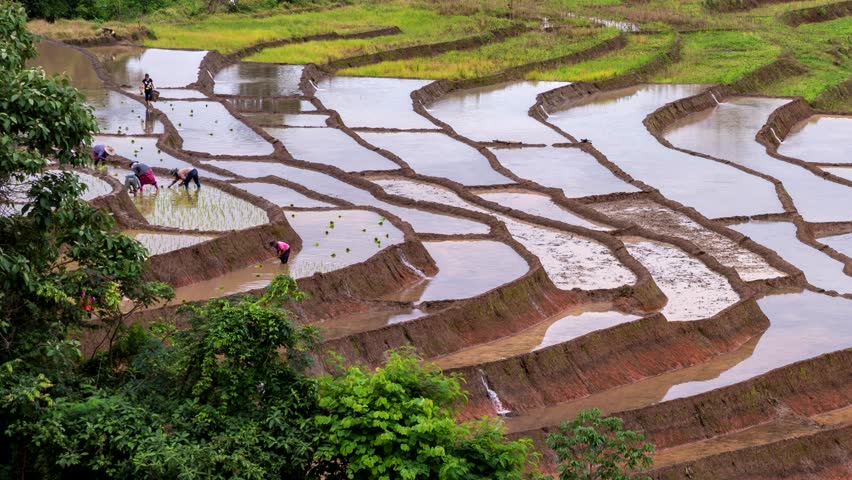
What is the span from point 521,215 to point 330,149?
594 centimetres

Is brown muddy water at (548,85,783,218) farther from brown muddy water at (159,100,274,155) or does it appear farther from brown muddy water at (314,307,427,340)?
brown muddy water at (314,307,427,340)

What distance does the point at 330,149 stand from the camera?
90.5 feet

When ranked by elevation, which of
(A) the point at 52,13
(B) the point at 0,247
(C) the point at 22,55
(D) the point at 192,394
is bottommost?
(A) the point at 52,13

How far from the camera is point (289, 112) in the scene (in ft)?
104

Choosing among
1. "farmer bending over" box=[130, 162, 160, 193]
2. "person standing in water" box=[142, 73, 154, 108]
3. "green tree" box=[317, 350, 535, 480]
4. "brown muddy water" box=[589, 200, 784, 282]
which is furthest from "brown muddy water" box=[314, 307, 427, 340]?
"person standing in water" box=[142, 73, 154, 108]

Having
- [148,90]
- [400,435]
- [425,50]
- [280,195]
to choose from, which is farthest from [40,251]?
[425,50]

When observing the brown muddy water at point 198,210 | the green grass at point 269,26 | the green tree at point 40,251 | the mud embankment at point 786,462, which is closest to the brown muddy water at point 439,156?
the brown muddy water at point 198,210

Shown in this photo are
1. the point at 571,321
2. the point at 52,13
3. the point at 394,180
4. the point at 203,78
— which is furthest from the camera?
the point at 52,13

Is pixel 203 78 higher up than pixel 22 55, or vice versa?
pixel 22 55

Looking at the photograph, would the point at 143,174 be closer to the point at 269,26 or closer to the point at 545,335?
the point at 545,335

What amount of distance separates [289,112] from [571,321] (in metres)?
15.0

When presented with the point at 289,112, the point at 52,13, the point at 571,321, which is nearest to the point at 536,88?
the point at 289,112

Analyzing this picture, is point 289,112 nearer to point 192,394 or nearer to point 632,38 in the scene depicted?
point 632,38

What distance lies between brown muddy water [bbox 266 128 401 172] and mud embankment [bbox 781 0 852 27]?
2841 centimetres
